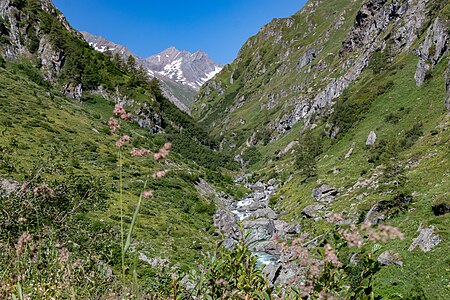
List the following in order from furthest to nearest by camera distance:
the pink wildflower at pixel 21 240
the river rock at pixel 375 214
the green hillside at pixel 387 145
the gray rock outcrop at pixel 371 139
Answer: the gray rock outcrop at pixel 371 139 < the river rock at pixel 375 214 < the green hillside at pixel 387 145 < the pink wildflower at pixel 21 240

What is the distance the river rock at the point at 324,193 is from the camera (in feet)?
156

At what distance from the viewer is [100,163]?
2077 inches

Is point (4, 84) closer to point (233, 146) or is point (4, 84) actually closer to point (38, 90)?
point (38, 90)

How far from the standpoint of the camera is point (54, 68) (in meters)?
97.3

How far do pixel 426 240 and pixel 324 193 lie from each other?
90.4ft

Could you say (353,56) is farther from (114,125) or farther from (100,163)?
(114,125)

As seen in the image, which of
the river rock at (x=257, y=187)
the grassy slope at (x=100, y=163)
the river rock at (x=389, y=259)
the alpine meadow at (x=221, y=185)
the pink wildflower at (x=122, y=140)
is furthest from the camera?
the river rock at (x=257, y=187)

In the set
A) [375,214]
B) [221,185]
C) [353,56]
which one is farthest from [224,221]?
[353,56]

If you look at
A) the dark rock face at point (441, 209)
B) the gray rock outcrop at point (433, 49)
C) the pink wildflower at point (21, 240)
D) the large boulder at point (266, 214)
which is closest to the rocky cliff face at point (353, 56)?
the gray rock outcrop at point (433, 49)

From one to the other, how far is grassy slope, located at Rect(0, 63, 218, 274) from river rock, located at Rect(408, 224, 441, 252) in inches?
764

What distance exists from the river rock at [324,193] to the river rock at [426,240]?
22907 mm

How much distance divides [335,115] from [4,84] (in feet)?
265

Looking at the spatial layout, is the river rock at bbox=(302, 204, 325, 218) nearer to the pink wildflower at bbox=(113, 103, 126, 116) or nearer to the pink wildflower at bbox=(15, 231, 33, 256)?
the pink wildflower at bbox=(15, 231, 33, 256)

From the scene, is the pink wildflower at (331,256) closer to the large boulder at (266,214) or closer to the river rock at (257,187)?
the large boulder at (266,214)
